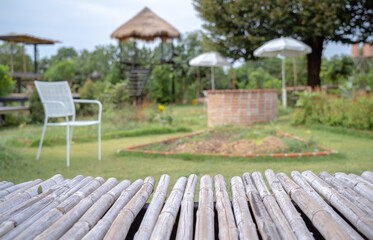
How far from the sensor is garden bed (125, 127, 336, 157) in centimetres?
411

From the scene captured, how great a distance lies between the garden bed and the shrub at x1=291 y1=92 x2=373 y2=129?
1.61m

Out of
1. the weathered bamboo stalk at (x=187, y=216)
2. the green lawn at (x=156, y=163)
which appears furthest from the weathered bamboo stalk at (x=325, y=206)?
the green lawn at (x=156, y=163)

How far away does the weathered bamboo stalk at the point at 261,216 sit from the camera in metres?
1.14

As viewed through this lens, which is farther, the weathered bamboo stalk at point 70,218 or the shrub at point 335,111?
the shrub at point 335,111

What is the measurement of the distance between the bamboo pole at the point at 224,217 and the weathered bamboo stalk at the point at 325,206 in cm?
40

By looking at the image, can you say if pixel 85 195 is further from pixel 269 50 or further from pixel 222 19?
pixel 222 19

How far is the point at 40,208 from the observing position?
1439 millimetres

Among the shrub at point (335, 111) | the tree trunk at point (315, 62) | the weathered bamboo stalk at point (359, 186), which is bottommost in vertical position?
the weathered bamboo stalk at point (359, 186)

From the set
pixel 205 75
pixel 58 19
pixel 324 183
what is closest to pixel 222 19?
pixel 205 75

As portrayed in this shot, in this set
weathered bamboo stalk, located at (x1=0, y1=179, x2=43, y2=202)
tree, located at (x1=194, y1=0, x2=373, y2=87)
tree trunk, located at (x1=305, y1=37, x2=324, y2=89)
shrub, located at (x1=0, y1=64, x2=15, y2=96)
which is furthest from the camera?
tree trunk, located at (x1=305, y1=37, x2=324, y2=89)

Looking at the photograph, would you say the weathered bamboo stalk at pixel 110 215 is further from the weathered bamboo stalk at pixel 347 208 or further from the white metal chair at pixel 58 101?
the white metal chair at pixel 58 101

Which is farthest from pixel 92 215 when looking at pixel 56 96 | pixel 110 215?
pixel 56 96

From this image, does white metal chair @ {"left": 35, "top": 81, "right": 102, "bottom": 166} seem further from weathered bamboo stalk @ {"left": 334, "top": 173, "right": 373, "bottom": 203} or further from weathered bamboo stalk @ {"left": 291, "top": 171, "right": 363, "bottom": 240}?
weathered bamboo stalk @ {"left": 334, "top": 173, "right": 373, "bottom": 203}

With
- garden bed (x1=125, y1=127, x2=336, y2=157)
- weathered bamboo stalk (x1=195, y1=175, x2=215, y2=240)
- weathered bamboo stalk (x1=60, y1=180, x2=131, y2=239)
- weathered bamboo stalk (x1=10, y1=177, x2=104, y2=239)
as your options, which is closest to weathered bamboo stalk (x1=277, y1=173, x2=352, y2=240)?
weathered bamboo stalk (x1=195, y1=175, x2=215, y2=240)
